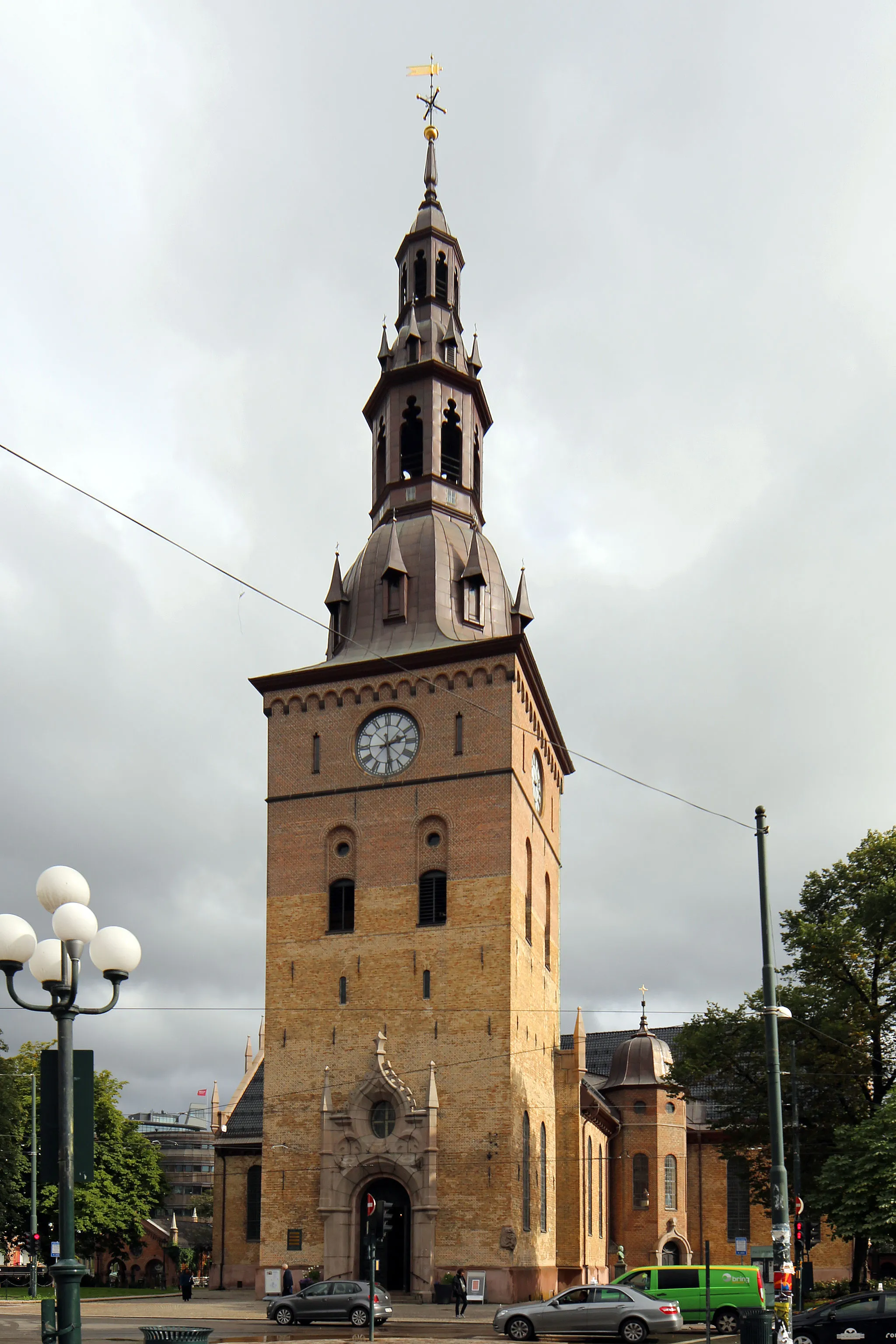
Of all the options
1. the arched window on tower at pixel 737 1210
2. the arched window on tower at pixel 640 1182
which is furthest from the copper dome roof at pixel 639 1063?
the arched window on tower at pixel 737 1210

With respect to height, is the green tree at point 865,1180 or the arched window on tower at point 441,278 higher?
the arched window on tower at point 441,278

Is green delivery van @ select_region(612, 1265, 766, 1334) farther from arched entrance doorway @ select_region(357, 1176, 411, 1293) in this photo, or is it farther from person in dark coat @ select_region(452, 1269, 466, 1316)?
arched entrance doorway @ select_region(357, 1176, 411, 1293)

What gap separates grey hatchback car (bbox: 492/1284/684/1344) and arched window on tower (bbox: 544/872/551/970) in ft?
59.8

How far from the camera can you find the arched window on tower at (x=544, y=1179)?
40.9 m

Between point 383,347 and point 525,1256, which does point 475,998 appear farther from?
point 383,347

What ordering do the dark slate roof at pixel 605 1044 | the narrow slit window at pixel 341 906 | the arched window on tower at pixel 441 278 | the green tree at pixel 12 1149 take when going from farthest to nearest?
1. the dark slate roof at pixel 605 1044
2. the arched window on tower at pixel 441 278
3. the green tree at pixel 12 1149
4. the narrow slit window at pixel 341 906

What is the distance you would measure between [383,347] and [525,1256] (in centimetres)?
3101

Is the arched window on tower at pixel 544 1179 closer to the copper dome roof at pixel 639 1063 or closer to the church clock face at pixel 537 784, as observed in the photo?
the church clock face at pixel 537 784

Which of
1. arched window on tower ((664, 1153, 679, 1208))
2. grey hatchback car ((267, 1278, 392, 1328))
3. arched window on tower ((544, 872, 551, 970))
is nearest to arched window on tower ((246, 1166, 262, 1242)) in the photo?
arched window on tower ((544, 872, 551, 970))

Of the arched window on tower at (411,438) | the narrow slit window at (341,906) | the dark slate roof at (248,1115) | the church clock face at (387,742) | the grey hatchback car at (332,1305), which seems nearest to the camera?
the grey hatchback car at (332,1305)

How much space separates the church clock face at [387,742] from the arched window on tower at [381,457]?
9039 mm

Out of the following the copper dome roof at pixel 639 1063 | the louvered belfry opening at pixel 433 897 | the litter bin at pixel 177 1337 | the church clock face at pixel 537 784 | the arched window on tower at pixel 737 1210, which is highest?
the church clock face at pixel 537 784

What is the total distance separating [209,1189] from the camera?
129 m

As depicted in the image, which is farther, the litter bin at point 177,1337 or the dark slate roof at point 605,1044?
the dark slate roof at point 605,1044
